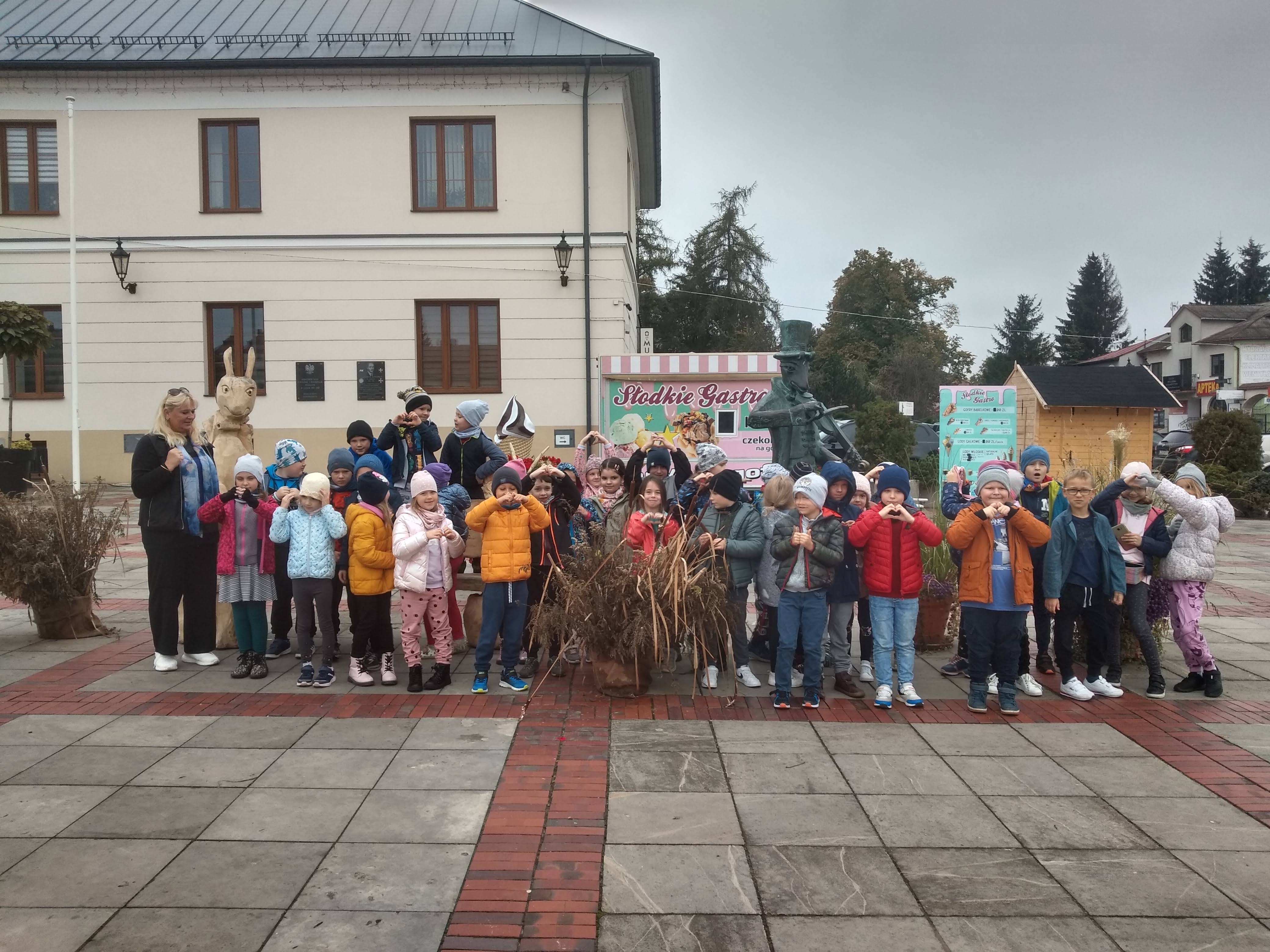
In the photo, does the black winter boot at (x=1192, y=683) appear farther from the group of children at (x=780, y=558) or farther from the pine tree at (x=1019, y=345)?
the pine tree at (x=1019, y=345)

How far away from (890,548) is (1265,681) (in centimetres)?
314

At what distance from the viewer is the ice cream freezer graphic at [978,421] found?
15078mm

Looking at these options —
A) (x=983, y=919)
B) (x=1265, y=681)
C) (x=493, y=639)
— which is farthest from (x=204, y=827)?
(x=1265, y=681)

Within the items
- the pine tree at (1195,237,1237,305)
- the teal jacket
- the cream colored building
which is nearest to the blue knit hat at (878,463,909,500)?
the teal jacket

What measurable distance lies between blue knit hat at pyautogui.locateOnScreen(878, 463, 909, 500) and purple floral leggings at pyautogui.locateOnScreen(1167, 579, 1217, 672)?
206cm

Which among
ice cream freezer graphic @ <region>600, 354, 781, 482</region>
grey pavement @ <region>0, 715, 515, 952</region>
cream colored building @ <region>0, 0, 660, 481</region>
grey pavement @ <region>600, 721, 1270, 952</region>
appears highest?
cream colored building @ <region>0, 0, 660, 481</region>

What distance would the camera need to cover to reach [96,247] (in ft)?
61.6

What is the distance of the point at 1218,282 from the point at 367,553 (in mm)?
90090

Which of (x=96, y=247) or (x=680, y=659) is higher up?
(x=96, y=247)

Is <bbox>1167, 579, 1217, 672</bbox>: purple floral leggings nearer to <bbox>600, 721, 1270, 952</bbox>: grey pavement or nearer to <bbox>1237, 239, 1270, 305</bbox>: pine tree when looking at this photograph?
<bbox>600, 721, 1270, 952</bbox>: grey pavement

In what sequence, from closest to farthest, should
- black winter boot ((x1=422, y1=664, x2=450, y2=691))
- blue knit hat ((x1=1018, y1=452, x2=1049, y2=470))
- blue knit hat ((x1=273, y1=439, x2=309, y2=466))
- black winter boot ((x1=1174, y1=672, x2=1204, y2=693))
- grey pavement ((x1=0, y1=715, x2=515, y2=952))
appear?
grey pavement ((x1=0, y1=715, x2=515, y2=952))
black winter boot ((x1=422, y1=664, x2=450, y2=691))
black winter boot ((x1=1174, y1=672, x2=1204, y2=693))
blue knit hat ((x1=1018, y1=452, x2=1049, y2=470))
blue knit hat ((x1=273, y1=439, x2=309, y2=466))

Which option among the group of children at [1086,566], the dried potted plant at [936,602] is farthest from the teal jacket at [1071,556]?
the dried potted plant at [936,602]

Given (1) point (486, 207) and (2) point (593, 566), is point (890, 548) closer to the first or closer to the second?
(2) point (593, 566)

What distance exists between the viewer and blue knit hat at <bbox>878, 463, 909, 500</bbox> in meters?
5.98
